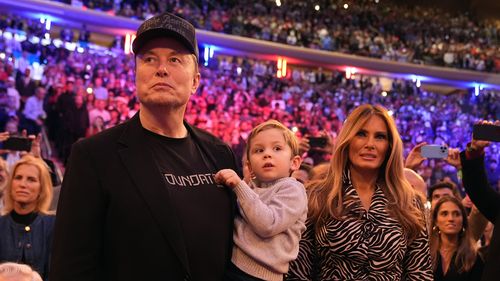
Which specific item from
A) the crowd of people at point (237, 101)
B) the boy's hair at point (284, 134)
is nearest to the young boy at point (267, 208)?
the boy's hair at point (284, 134)

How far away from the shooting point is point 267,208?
2012 millimetres

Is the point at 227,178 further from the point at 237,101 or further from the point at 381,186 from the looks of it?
the point at 237,101

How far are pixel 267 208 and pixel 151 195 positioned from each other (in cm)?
43

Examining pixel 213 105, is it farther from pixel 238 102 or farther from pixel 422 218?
pixel 422 218

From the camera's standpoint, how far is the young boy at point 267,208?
6.42 feet

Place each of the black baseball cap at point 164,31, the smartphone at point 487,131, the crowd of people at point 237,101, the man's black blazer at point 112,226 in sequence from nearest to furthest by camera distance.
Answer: the man's black blazer at point 112,226
the black baseball cap at point 164,31
the smartphone at point 487,131
the crowd of people at point 237,101

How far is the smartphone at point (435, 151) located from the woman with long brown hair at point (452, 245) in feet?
1.04

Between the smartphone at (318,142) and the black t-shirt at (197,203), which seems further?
the smartphone at (318,142)

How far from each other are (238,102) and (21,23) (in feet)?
18.7

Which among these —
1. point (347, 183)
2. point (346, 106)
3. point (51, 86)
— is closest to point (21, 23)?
point (51, 86)

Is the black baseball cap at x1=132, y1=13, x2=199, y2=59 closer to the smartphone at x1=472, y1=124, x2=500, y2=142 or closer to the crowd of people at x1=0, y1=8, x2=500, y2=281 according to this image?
the crowd of people at x1=0, y1=8, x2=500, y2=281

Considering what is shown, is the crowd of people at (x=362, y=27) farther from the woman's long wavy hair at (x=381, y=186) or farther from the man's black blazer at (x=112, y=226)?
the man's black blazer at (x=112, y=226)

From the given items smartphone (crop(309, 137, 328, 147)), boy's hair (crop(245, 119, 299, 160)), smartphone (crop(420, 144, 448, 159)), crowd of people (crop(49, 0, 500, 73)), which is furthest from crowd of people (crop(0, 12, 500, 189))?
boy's hair (crop(245, 119, 299, 160))

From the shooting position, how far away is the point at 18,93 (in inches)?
423
